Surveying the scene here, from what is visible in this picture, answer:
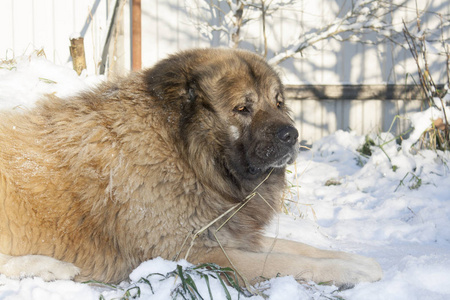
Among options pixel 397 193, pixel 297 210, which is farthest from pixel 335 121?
pixel 297 210

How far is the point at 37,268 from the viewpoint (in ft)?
7.50

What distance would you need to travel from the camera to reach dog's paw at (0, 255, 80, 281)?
7.45 ft

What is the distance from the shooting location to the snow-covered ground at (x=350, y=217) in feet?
6.78

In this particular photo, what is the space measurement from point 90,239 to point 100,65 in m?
3.42

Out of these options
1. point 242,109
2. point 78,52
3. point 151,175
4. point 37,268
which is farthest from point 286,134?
point 78,52

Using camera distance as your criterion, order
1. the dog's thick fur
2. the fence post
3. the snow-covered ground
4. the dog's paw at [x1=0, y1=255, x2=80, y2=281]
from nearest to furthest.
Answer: the snow-covered ground
the dog's paw at [x1=0, y1=255, x2=80, y2=281]
the dog's thick fur
the fence post

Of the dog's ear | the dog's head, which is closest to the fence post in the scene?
the dog's head

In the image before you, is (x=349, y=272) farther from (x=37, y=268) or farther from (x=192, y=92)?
(x=37, y=268)

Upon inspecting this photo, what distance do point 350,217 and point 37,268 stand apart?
2.48m

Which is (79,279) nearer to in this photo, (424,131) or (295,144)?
(295,144)

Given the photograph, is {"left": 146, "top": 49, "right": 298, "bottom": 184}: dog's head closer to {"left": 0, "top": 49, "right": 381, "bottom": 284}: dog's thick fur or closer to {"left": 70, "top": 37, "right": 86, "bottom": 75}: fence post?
{"left": 0, "top": 49, "right": 381, "bottom": 284}: dog's thick fur

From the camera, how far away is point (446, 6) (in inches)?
287

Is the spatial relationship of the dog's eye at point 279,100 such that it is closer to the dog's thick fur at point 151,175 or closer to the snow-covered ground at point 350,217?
the dog's thick fur at point 151,175

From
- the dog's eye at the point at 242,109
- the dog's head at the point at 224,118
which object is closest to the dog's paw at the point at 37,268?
the dog's head at the point at 224,118
